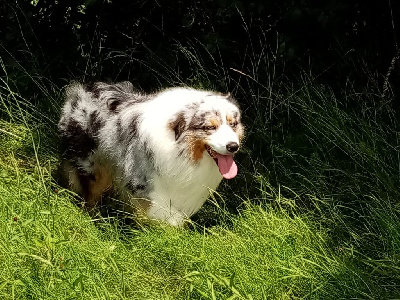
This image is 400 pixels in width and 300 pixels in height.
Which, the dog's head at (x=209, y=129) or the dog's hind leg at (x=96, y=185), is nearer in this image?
the dog's head at (x=209, y=129)

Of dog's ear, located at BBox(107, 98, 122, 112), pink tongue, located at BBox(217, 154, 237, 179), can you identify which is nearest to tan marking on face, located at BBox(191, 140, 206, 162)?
pink tongue, located at BBox(217, 154, 237, 179)

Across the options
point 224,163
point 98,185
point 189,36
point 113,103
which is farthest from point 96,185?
point 189,36

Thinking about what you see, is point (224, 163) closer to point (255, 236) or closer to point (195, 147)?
point (195, 147)

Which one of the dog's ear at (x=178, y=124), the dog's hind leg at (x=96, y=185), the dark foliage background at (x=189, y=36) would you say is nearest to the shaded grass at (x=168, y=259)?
the dog's hind leg at (x=96, y=185)

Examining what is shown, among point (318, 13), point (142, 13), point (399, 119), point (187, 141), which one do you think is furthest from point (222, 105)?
point (142, 13)

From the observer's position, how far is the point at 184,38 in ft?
17.7

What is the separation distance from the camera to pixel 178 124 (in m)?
3.60

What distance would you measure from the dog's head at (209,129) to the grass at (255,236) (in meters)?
0.26

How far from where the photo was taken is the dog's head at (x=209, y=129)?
11.4 feet

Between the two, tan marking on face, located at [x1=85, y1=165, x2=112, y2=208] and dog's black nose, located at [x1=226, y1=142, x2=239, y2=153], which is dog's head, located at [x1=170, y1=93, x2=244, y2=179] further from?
tan marking on face, located at [x1=85, y1=165, x2=112, y2=208]

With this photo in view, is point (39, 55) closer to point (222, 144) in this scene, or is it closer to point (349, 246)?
point (222, 144)

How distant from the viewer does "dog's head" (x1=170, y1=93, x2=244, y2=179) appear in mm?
3477

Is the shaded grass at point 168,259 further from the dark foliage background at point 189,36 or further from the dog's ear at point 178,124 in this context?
Result: the dark foliage background at point 189,36

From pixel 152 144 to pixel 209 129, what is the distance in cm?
35
